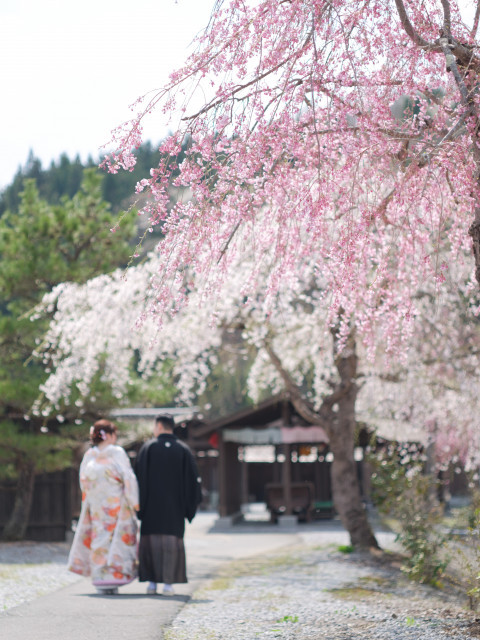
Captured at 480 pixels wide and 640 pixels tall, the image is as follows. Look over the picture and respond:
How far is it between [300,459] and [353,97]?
2342 centimetres

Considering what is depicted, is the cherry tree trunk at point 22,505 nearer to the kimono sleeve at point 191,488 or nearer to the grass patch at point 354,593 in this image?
the kimono sleeve at point 191,488

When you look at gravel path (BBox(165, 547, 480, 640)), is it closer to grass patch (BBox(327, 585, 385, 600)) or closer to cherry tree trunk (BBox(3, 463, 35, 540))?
grass patch (BBox(327, 585, 385, 600))

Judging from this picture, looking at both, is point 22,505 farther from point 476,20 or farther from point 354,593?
point 476,20

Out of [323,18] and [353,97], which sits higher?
[323,18]

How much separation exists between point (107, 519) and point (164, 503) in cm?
55

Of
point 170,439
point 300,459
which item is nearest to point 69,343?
point 170,439

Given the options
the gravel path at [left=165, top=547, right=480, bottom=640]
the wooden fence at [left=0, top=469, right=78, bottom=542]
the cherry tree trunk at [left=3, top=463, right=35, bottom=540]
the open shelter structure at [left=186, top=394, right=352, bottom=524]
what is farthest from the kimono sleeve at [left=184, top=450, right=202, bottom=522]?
the open shelter structure at [left=186, top=394, right=352, bottom=524]

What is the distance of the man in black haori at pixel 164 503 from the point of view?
7590mm

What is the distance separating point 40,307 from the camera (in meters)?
12.5

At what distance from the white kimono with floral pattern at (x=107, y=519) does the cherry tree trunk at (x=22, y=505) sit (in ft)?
23.6

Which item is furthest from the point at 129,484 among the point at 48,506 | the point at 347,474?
the point at 48,506

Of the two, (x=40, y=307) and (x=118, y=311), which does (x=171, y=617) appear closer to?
(x=118, y=311)

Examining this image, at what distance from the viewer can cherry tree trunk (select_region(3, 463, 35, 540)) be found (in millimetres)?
14695

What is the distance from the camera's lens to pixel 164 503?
7.84m
